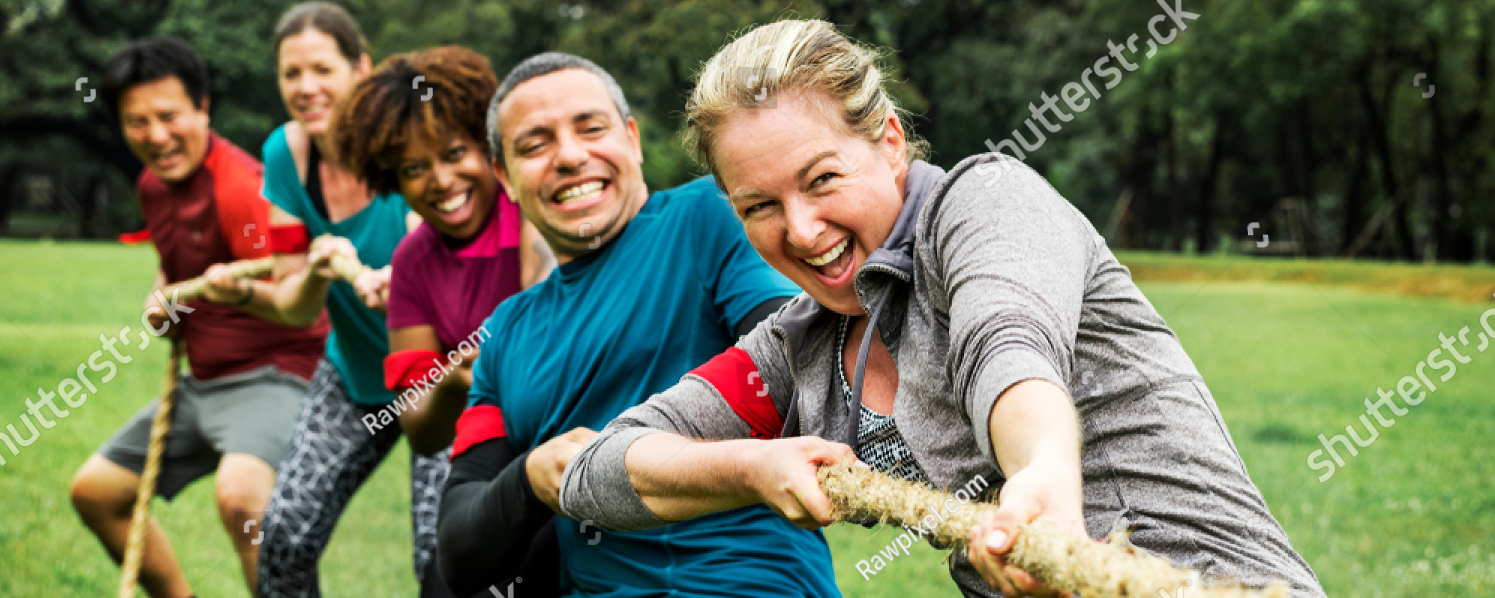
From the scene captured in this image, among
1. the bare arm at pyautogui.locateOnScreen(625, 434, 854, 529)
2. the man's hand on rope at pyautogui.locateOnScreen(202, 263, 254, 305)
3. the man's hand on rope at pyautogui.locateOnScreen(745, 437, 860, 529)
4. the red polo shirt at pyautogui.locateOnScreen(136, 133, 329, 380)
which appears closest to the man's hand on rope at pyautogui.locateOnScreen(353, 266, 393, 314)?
the man's hand on rope at pyautogui.locateOnScreen(202, 263, 254, 305)

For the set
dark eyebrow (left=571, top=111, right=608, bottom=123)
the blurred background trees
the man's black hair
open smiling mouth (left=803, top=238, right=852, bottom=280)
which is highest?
the man's black hair

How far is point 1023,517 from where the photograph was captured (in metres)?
1.48

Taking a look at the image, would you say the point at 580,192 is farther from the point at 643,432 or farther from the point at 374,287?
the point at 374,287

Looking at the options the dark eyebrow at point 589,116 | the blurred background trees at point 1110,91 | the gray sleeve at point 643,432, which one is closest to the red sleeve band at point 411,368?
the dark eyebrow at point 589,116

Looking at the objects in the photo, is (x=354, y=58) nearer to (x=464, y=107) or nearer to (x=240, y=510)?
(x=464, y=107)

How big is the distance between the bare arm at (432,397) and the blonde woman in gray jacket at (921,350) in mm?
1782

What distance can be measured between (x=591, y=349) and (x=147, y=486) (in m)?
3.24

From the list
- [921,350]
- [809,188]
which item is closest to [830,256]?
[809,188]

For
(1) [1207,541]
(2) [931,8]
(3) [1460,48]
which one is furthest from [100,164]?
(1) [1207,541]

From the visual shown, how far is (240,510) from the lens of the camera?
5.05 meters

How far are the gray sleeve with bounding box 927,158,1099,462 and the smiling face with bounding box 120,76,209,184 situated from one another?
16.1ft

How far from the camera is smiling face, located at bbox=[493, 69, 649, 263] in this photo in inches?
136

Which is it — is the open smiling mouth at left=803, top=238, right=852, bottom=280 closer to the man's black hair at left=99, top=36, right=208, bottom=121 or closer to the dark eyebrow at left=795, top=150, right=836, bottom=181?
the dark eyebrow at left=795, top=150, right=836, bottom=181

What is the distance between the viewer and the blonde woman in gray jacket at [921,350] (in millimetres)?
1803
